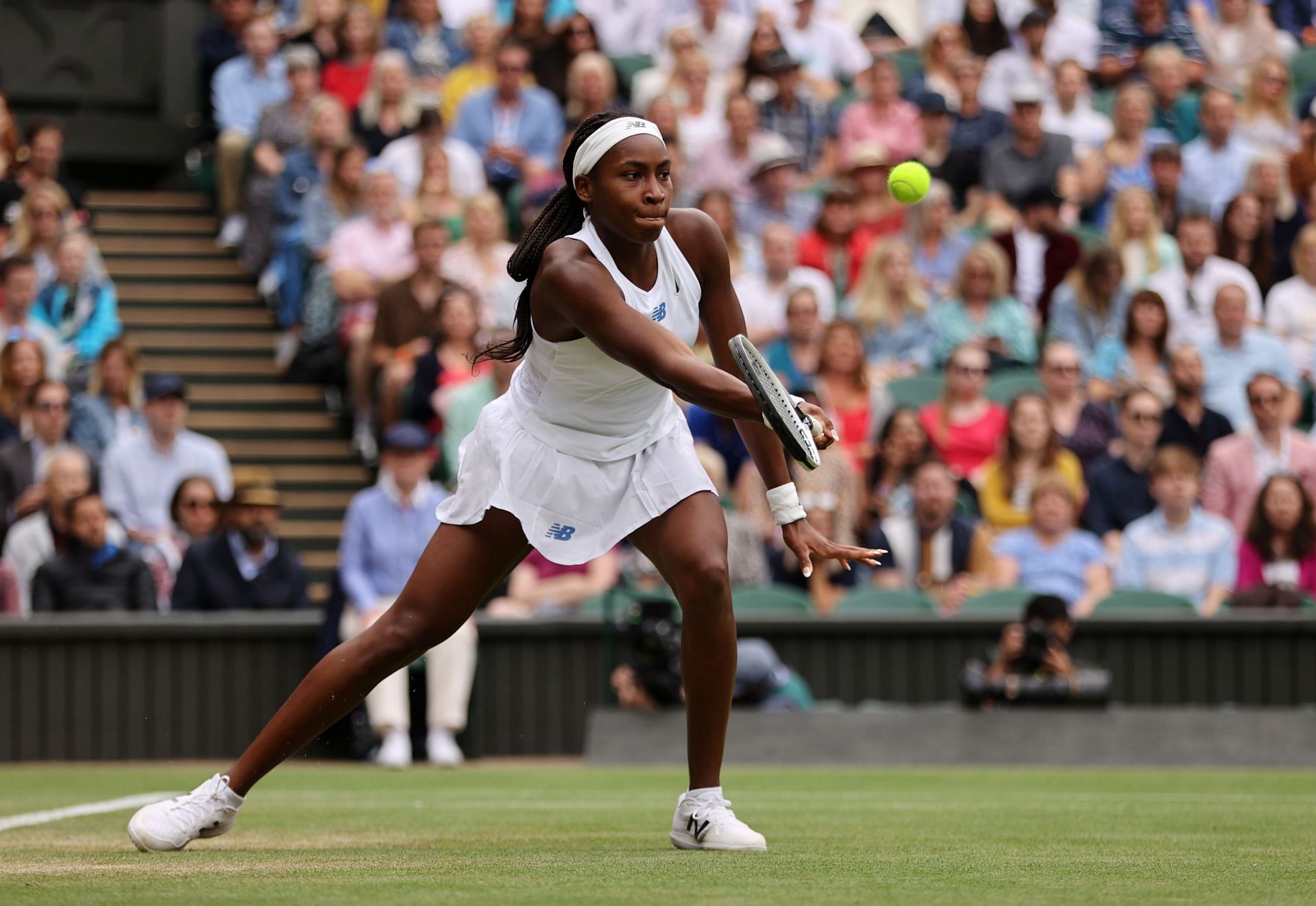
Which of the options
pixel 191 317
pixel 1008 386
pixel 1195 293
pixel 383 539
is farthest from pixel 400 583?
pixel 1195 293

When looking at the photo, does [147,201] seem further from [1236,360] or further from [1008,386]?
[1236,360]

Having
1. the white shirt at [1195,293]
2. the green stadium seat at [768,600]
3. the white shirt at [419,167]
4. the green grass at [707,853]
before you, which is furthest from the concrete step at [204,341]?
the white shirt at [1195,293]

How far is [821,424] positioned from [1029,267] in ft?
31.8

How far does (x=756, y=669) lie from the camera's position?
10.0m

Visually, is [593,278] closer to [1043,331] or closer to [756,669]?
[756,669]

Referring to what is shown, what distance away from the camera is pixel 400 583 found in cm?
1106

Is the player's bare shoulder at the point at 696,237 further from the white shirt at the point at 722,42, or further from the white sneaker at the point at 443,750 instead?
the white shirt at the point at 722,42

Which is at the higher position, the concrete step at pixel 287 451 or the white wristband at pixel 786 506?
the white wristband at pixel 786 506

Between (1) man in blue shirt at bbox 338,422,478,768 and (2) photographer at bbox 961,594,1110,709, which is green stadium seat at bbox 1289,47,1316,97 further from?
(1) man in blue shirt at bbox 338,422,478,768

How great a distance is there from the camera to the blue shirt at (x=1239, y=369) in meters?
12.8

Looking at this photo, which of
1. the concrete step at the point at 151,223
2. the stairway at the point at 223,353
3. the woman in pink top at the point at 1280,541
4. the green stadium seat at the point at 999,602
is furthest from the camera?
the concrete step at the point at 151,223

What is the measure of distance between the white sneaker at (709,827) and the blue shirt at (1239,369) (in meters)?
8.18

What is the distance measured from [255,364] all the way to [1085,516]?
5973mm

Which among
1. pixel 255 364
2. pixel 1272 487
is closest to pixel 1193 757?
pixel 1272 487
